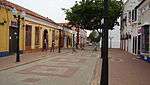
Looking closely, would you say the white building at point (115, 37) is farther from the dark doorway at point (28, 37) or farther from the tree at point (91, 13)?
the dark doorway at point (28, 37)

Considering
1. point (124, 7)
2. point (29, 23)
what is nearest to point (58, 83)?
point (29, 23)

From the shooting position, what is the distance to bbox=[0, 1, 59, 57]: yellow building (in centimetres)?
2873

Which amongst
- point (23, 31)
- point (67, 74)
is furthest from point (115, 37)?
point (67, 74)

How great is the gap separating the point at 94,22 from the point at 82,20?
79.9 inches

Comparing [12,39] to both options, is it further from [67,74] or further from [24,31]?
[67,74]

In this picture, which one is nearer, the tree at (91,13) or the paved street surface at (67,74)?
the paved street surface at (67,74)

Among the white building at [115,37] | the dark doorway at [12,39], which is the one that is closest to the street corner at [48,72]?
the dark doorway at [12,39]

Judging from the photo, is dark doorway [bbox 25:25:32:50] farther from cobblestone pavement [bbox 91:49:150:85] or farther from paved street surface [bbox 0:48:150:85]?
cobblestone pavement [bbox 91:49:150:85]

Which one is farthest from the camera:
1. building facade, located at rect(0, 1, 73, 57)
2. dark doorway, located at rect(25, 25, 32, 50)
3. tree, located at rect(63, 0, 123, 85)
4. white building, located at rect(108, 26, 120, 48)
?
white building, located at rect(108, 26, 120, 48)

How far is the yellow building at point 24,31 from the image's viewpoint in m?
28.7

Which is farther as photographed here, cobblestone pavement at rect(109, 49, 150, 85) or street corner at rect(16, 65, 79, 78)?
street corner at rect(16, 65, 79, 78)

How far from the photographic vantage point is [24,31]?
35.2 m

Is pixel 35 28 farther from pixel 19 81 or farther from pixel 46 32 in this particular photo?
pixel 19 81

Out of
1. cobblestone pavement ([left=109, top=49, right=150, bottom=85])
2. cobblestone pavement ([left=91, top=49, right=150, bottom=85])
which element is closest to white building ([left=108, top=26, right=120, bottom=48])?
cobblestone pavement ([left=109, top=49, right=150, bottom=85])
